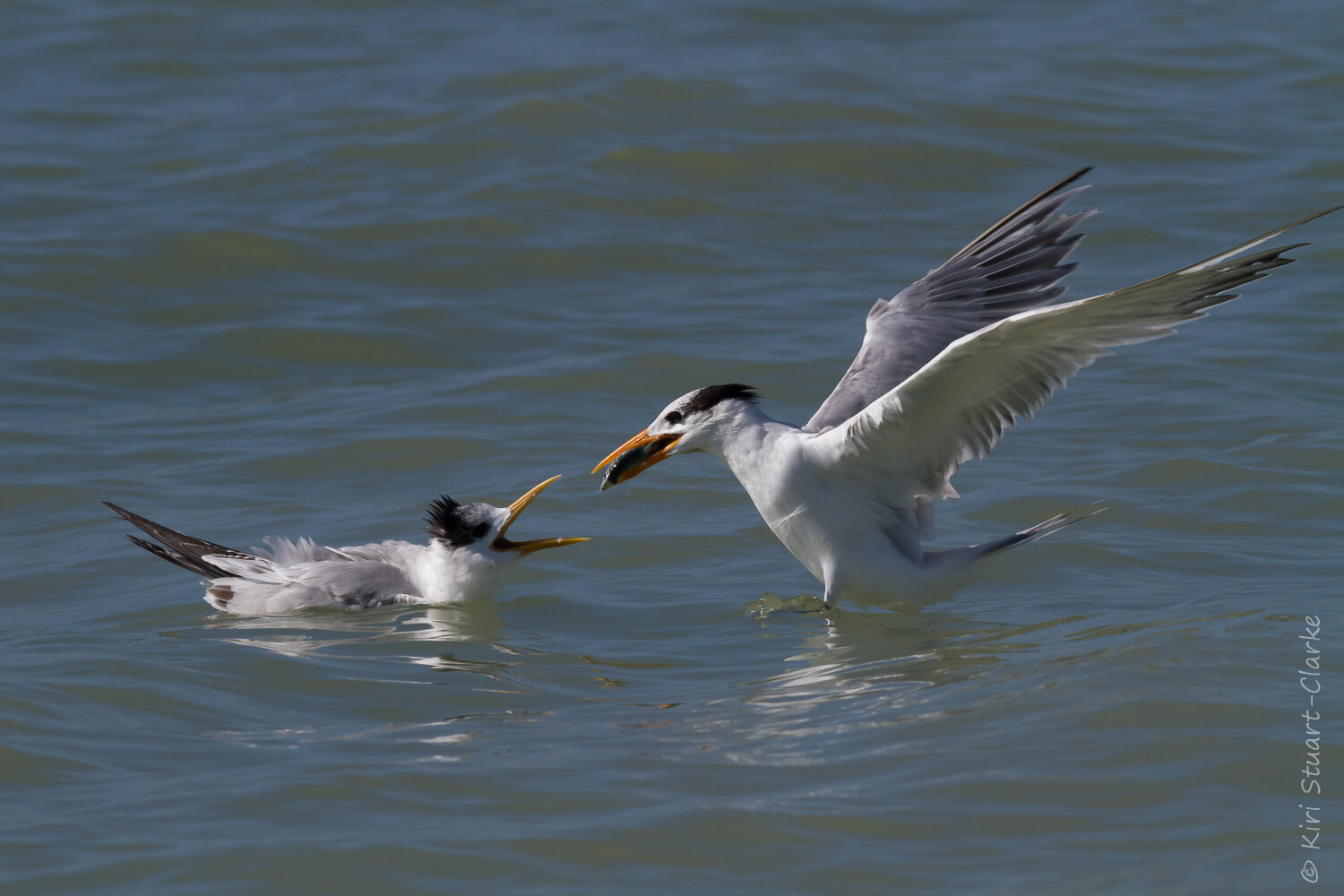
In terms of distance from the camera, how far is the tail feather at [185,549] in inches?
320

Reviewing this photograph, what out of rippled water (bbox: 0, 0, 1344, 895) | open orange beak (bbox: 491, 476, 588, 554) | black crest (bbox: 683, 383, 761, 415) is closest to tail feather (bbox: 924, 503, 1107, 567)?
rippled water (bbox: 0, 0, 1344, 895)

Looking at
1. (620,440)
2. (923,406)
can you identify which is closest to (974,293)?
(923,406)

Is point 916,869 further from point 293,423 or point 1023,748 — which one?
point 293,423

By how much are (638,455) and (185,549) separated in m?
2.34

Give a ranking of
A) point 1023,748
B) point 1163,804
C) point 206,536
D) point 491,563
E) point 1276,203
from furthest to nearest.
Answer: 1. point 1276,203
2. point 206,536
3. point 491,563
4. point 1023,748
5. point 1163,804

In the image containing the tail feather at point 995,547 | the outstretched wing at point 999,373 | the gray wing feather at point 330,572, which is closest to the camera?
the outstretched wing at point 999,373

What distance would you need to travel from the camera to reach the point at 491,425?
35.5ft

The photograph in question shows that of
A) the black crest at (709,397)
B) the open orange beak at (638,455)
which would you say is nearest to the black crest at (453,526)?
the open orange beak at (638,455)

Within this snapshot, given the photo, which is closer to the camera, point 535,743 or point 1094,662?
point 535,743

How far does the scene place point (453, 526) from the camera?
802 cm

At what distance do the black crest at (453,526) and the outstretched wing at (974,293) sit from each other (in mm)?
1981

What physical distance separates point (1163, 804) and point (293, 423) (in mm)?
7201

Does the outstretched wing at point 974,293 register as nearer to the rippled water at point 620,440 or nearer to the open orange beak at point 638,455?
the open orange beak at point 638,455

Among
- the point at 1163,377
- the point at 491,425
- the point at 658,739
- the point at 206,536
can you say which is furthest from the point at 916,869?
the point at 1163,377
